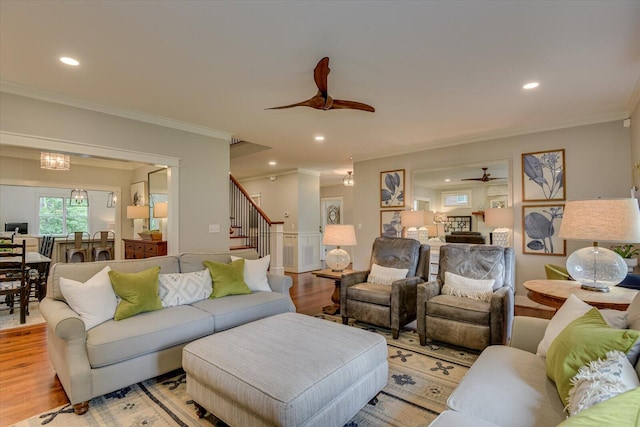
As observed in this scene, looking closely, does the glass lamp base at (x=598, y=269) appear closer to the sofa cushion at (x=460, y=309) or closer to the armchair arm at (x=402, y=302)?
the sofa cushion at (x=460, y=309)

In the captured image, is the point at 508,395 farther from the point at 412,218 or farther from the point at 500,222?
the point at 412,218

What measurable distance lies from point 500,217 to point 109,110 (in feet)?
17.8

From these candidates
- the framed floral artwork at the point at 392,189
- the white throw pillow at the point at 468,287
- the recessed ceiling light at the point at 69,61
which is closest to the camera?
the recessed ceiling light at the point at 69,61

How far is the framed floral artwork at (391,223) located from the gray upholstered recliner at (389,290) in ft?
5.99

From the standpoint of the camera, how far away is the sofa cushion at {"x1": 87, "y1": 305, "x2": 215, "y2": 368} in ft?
6.89

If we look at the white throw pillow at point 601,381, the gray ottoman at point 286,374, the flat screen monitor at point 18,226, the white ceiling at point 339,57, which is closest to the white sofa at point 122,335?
the gray ottoman at point 286,374

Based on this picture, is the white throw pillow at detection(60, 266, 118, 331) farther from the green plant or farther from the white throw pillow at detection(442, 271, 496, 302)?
the green plant

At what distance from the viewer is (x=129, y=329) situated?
2.27 meters

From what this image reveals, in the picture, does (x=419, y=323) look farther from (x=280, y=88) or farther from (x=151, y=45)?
(x=151, y=45)

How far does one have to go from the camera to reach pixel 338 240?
392cm

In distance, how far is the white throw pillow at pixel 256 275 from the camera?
3.43m

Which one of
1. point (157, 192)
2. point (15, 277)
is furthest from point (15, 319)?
point (157, 192)

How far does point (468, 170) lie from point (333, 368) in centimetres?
447

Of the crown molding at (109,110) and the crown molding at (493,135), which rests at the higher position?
the crown molding at (109,110)
